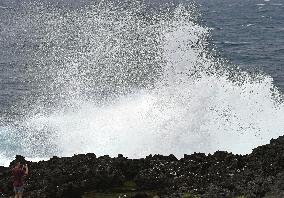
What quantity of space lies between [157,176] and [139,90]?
24.6 m

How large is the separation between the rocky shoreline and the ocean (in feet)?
32.9

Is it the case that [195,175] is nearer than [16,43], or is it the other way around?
[195,175]

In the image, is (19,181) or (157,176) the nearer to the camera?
(19,181)

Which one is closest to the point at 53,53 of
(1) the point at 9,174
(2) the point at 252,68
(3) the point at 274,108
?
(2) the point at 252,68

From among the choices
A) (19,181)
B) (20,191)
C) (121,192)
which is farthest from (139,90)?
(19,181)

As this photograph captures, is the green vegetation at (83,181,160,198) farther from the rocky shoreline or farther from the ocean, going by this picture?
the ocean

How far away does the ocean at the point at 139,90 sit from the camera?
37188 millimetres

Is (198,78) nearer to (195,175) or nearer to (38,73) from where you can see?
(195,175)

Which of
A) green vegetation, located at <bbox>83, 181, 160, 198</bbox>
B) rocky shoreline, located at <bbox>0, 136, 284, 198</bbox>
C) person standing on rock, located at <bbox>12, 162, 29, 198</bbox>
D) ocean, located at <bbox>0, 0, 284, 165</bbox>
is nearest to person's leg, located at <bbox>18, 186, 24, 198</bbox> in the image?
person standing on rock, located at <bbox>12, 162, 29, 198</bbox>

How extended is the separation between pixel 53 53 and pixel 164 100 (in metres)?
36.5

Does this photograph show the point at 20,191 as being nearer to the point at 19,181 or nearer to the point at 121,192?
the point at 19,181

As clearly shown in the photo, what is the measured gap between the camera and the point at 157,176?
23812 mm

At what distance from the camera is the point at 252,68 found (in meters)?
64.9

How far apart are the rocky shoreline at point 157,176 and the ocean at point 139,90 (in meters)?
10.0
